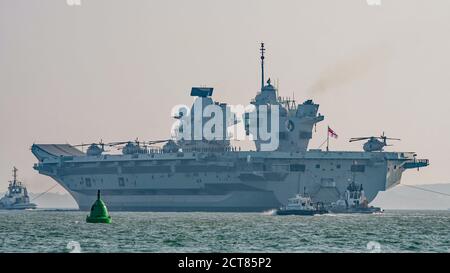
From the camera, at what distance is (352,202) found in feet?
379

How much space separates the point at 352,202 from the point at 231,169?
47.1 feet

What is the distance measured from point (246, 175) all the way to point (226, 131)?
14977 millimetres

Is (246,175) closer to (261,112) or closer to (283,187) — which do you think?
(283,187)

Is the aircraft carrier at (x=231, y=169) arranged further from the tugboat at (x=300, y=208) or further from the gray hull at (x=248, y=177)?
the tugboat at (x=300, y=208)

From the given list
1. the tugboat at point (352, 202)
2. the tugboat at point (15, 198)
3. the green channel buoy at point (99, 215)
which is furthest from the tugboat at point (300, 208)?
the tugboat at point (15, 198)

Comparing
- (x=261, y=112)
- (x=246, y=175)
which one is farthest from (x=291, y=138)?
(x=246, y=175)

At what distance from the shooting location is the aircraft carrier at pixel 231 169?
119 m

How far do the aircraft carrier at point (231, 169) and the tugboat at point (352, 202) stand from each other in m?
3.53

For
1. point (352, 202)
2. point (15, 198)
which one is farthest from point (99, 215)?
point (15, 198)

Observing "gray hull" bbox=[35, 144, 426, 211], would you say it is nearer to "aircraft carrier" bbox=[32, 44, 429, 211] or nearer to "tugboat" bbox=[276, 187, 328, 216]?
"aircraft carrier" bbox=[32, 44, 429, 211]

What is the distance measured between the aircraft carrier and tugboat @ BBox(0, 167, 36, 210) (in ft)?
95.7

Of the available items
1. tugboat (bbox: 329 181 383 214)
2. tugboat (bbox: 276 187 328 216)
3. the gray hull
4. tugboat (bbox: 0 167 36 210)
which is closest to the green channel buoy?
tugboat (bbox: 276 187 328 216)

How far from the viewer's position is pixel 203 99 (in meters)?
136

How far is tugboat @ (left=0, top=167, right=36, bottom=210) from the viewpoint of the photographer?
166 metres
